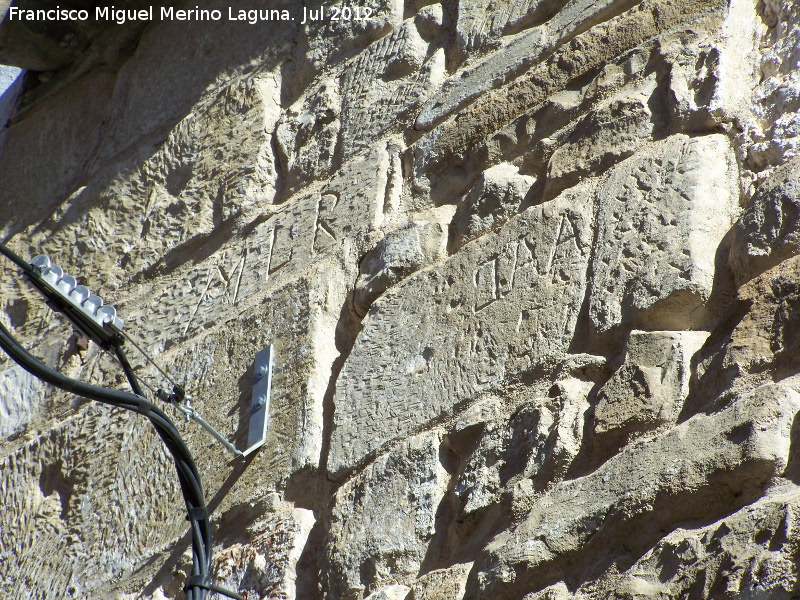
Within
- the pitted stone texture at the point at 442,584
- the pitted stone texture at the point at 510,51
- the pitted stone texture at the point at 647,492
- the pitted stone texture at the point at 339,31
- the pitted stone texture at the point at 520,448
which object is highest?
the pitted stone texture at the point at 339,31

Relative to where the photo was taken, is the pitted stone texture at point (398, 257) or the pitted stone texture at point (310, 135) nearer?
the pitted stone texture at point (398, 257)

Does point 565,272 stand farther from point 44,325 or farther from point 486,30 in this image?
point 44,325

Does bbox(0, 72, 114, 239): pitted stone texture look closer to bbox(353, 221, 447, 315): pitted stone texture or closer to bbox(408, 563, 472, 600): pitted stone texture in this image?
bbox(353, 221, 447, 315): pitted stone texture

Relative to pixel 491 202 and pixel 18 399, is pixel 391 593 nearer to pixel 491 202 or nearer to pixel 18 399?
pixel 491 202

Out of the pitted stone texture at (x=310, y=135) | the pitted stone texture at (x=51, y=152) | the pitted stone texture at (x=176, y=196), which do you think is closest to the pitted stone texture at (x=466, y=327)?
the pitted stone texture at (x=310, y=135)

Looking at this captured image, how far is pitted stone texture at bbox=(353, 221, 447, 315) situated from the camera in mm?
1703

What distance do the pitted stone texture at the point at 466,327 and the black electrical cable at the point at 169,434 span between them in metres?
0.22

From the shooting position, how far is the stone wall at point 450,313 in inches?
46.6

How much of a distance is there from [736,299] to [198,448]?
0.99 metres

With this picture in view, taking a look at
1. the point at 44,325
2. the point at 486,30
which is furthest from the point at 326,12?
the point at 44,325

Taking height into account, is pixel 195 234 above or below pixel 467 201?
above

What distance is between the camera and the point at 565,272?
144 cm

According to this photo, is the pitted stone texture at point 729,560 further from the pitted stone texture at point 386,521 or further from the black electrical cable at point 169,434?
the black electrical cable at point 169,434

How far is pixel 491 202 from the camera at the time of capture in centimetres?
165
